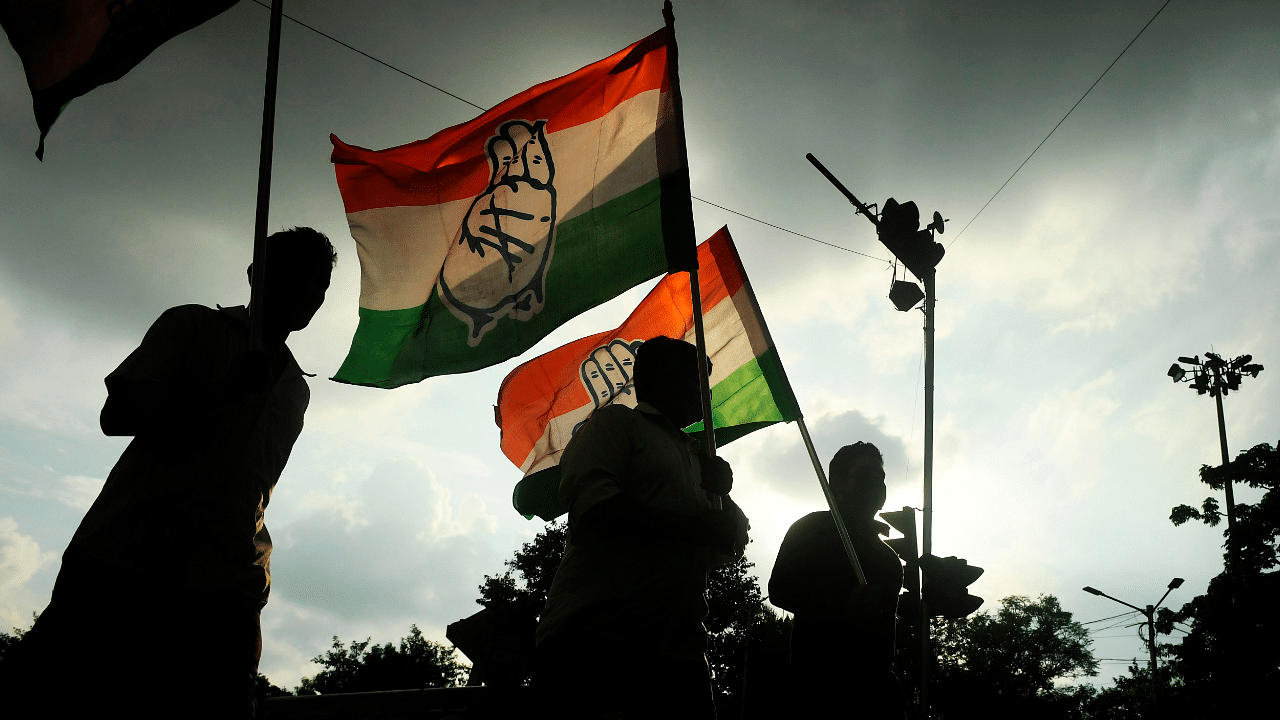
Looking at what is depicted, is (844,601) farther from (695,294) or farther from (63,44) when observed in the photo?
(63,44)

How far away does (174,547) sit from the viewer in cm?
188

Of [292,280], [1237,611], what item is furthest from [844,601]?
[1237,611]

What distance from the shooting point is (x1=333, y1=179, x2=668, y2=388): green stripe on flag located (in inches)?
144

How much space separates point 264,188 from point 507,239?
1.53 meters

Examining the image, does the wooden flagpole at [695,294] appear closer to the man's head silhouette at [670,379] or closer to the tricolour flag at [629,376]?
the man's head silhouette at [670,379]

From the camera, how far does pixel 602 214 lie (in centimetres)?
381

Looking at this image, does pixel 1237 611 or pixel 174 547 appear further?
pixel 1237 611

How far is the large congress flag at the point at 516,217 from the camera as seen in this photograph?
3703mm

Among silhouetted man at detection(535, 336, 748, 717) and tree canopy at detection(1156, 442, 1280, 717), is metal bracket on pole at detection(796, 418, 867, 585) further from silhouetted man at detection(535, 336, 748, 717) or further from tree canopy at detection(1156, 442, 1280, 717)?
tree canopy at detection(1156, 442, 1280, 717)

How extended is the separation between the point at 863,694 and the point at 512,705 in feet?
23.0

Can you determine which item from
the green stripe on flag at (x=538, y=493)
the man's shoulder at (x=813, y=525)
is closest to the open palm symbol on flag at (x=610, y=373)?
the green stripe on flag at (x=538, y=493)

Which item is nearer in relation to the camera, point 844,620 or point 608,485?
point 608,485

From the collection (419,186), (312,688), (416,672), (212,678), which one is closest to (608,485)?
(212,678)

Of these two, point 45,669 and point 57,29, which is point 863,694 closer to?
point 45,669
